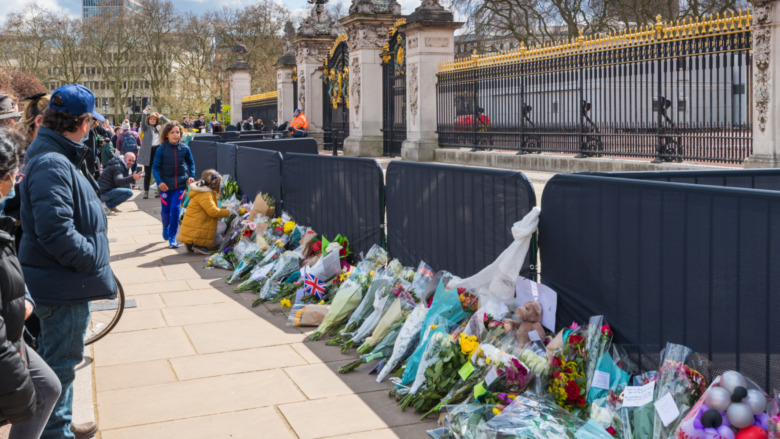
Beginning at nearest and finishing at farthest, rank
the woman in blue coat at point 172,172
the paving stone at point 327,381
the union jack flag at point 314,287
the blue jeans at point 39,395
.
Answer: the blue jeans at point 39,395 < the paving stone at point 327,381 < the union jack flag at point 314,287 < the woman in blue coat at point 172,172

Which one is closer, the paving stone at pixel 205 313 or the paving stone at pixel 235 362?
the paving stone at pixel 235 362

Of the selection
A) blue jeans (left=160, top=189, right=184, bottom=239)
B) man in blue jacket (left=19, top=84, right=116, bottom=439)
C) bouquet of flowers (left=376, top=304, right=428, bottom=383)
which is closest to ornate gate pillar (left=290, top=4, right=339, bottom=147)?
blue jeans (left=160, top=189, right=184, bottom=239)

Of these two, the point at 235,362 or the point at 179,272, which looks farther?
the point at 179,272

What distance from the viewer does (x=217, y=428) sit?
457 centimetres

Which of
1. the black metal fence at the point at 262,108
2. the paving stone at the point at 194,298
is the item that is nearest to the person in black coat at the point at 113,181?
the paving stone at the point at 194,298

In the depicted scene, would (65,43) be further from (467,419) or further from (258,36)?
(467,419)

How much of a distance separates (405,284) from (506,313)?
142 cm

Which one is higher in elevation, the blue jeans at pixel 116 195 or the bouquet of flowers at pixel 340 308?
the blue jeans at pixel 116 195

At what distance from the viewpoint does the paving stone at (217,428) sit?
4.47m

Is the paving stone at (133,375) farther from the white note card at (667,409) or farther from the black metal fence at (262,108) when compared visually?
the black metal fence at (262,108)

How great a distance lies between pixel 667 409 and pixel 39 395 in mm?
2500

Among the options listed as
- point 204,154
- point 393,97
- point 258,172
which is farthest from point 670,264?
point 393,97

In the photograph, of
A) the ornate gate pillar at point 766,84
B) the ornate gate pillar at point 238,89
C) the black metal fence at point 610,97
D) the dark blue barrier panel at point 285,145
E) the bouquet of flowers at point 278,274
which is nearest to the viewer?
the bouquet of flowers at point 278,274

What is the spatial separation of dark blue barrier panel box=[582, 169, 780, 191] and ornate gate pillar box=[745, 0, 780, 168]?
21.0 ft
